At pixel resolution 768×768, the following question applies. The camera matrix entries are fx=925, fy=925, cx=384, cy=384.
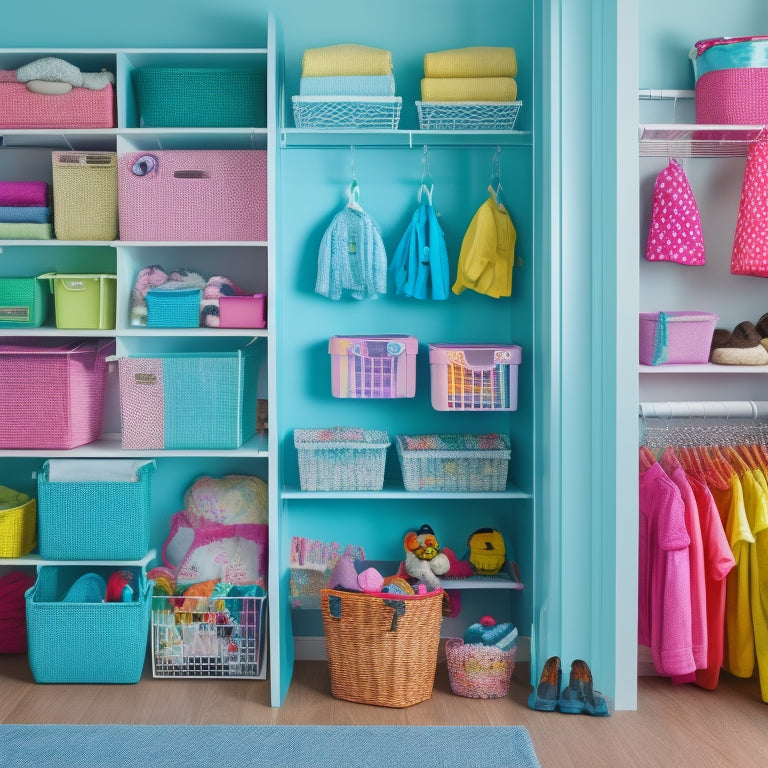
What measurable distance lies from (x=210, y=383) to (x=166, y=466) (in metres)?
0.56

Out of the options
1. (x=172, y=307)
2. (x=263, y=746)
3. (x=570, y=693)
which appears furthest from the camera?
(x=172, y=307)

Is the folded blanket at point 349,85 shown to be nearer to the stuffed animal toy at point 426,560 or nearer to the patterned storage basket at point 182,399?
the patterned storage basket at point 182,399

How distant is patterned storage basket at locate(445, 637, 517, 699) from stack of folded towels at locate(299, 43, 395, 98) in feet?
6.19

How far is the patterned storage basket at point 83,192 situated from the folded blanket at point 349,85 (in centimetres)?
74

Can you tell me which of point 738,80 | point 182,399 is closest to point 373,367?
point 182,399

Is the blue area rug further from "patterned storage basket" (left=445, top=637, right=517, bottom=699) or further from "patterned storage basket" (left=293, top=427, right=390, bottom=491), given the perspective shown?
"patterned storage basket" (left=293, top=427, right=390, bottom=491)

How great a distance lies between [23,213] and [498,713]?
232cm

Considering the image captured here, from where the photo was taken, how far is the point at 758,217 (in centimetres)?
310

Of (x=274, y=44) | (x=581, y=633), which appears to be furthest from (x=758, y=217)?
(x=274, y=44)

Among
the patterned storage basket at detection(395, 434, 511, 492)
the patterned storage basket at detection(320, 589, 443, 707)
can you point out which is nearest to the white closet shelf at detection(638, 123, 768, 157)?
the patterned storage basket at detection(395, 434, 511, 492)

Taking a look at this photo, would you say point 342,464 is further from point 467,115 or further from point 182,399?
point 467,115

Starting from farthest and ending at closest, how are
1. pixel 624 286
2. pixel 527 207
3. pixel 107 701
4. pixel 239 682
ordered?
1. pixel 527 207
2. pixel 239 682
3. pixel 107 701
4. pixel 624 286

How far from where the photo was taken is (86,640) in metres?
3.12

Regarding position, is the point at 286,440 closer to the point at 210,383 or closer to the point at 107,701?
the point at 210,383
